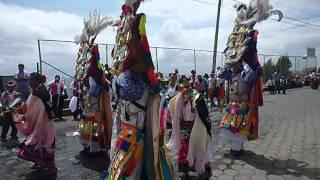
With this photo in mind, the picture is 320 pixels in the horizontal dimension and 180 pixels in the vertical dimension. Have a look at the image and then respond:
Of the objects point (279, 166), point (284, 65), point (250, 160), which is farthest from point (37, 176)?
point (284, 65)

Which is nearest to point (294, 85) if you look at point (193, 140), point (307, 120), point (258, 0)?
point (307, 120)

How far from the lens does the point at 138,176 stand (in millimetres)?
4355

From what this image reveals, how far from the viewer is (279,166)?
6.51 m

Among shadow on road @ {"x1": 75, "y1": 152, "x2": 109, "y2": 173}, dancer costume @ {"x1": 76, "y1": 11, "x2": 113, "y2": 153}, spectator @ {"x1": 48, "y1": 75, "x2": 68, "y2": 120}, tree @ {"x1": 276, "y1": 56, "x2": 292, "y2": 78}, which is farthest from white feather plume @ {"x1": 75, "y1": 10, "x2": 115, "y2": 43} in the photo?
tree @ {"x1": 276, "y1": 56, "x2": 292, "y2": 78}

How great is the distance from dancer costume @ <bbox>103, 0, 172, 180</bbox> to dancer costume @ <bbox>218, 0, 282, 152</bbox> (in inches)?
125

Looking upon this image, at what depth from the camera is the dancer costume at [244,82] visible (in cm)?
720

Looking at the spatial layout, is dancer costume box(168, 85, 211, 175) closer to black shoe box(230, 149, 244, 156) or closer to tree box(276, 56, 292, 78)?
black shoe box(230, 149, 244, 156)

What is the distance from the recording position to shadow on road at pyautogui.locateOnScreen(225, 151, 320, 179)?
241 inches

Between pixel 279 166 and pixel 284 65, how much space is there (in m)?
30.2

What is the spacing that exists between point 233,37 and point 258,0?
2.89 ft

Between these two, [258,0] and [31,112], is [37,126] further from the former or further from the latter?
[258,0]

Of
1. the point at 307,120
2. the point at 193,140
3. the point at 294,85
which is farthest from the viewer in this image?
the point at 294,85

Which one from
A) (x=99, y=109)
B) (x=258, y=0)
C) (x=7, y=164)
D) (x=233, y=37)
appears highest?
(x=258, y=0)

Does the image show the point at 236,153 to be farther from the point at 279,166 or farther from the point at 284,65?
the point at 284,65
